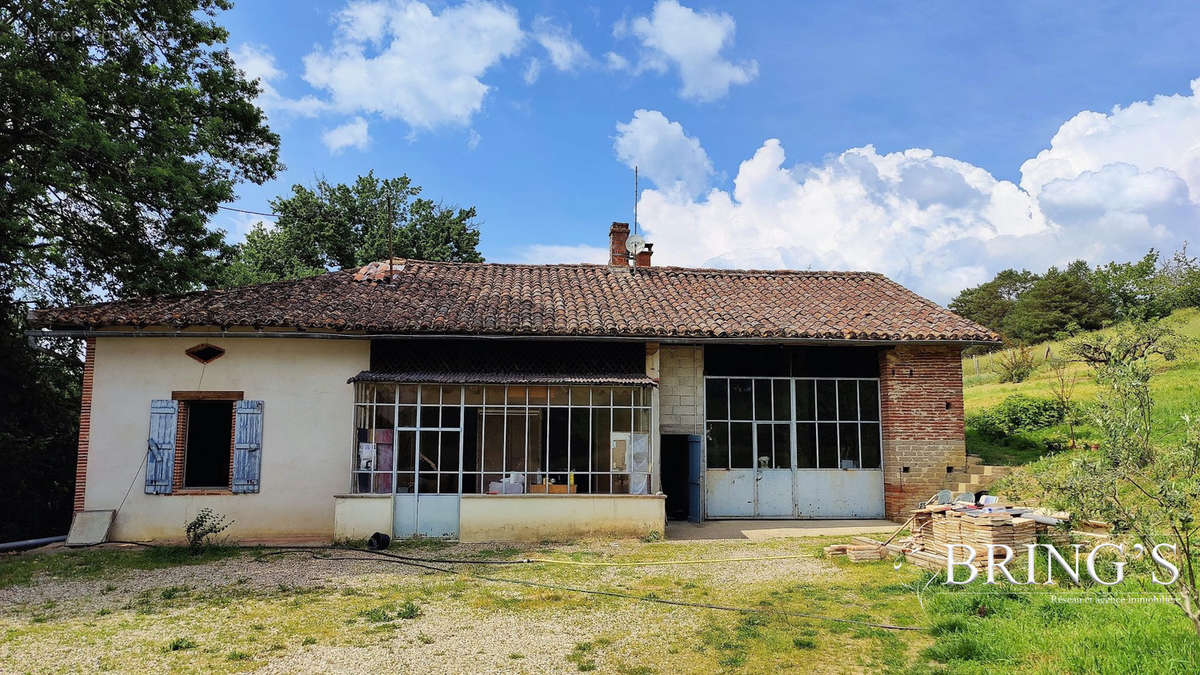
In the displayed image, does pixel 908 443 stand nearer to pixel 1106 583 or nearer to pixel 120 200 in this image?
pixel 1106 583

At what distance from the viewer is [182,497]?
10.4 metres

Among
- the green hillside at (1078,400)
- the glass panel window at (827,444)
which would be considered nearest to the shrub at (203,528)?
the glass panel window at (827,444)

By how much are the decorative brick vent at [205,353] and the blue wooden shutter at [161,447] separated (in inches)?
30.4

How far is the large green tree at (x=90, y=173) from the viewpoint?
1030 centimetres

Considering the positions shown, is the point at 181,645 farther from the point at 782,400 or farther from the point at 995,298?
the point at 995,298

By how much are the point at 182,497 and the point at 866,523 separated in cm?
1126

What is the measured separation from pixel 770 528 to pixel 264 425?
8452 millimetres

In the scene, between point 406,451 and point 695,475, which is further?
point 695,475

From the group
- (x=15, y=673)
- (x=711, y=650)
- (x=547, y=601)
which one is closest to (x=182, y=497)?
(x=15, y=673)

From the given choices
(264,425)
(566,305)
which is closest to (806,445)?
(566,305)

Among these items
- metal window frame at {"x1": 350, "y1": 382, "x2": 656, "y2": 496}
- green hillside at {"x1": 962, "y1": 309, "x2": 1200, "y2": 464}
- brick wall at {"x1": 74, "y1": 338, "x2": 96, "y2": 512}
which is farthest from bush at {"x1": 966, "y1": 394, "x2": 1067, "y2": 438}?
Result: brick wall at {"x1": 74, "y1": 338, "x2": 96, "y2": 512}

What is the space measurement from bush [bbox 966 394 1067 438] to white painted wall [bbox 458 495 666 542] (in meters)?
8.94

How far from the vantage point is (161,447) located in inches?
409

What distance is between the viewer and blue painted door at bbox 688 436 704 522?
1206cm
